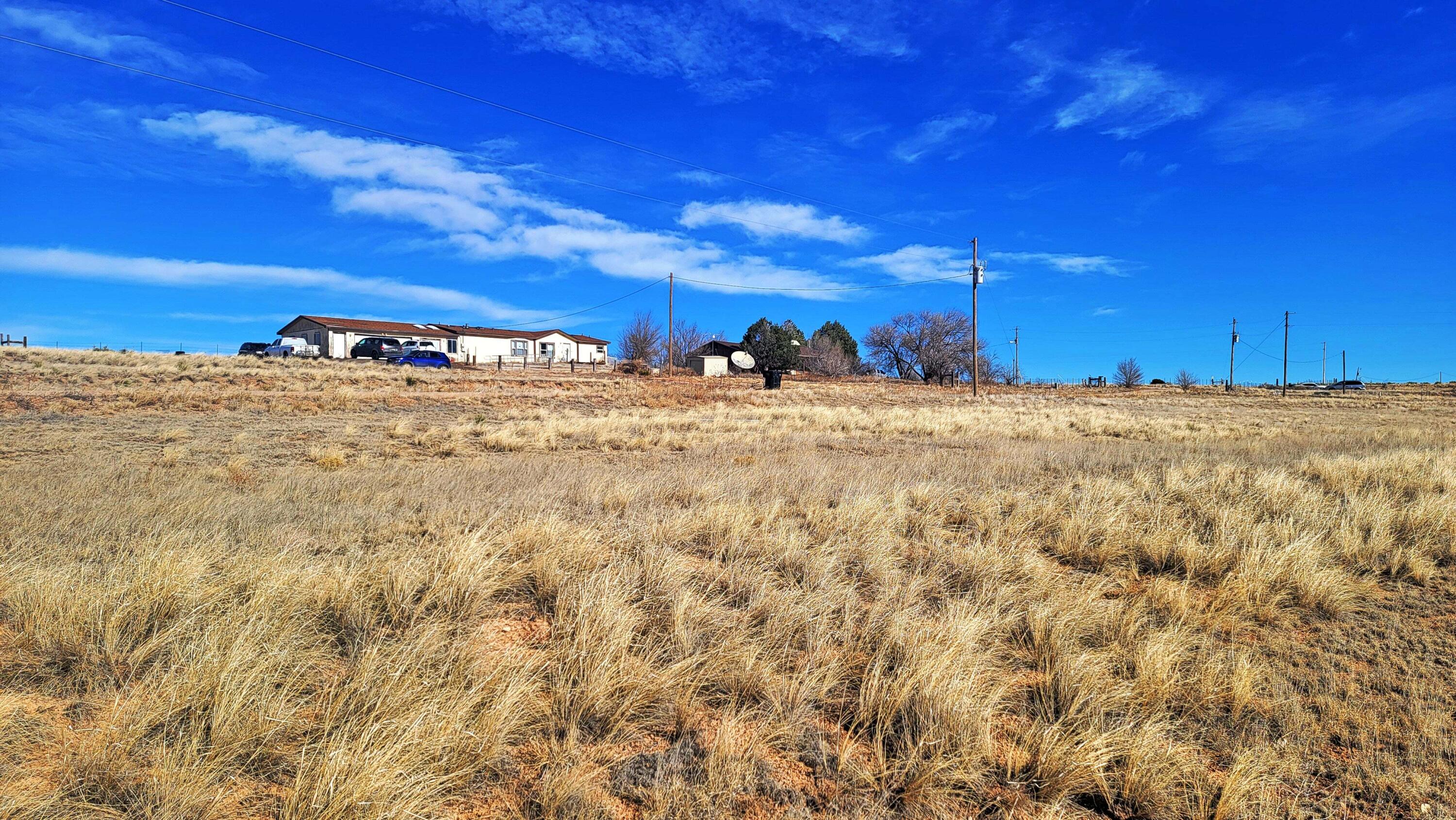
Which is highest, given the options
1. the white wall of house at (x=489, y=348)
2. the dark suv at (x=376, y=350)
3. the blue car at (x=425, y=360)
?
the white wall of house at (x=489, y=348)

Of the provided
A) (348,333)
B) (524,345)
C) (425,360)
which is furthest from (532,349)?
(425,360)

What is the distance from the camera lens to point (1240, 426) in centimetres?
2484

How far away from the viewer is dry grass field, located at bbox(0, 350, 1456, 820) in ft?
10.4

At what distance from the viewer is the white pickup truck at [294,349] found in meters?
46.0

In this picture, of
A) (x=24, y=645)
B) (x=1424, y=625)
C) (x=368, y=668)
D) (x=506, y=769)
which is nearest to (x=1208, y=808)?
(x=506, y=769)

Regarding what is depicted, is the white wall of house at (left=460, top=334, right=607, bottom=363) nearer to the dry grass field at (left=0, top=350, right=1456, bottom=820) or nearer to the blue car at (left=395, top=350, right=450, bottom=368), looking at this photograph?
the blue car at (left=395, top=350, right=450, bottom=368)

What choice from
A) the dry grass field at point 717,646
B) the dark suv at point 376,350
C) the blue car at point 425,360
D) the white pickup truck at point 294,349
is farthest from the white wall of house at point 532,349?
the dry grass field at point 717,646

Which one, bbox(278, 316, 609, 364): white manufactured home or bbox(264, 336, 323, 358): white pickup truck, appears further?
bbox(278, 316, 609, 364): white manufactured home

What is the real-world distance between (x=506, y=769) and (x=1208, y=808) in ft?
11.3

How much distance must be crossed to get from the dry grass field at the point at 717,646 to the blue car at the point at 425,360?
112 ft

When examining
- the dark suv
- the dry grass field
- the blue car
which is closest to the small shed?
the blue car

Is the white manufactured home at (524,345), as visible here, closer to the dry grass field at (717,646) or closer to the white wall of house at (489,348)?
the white wall of house at (489,348)

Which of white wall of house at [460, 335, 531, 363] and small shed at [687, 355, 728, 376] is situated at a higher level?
white wall of house at [460, 335, 531, 363]

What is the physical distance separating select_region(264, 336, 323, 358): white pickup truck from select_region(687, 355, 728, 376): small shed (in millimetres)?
28410
